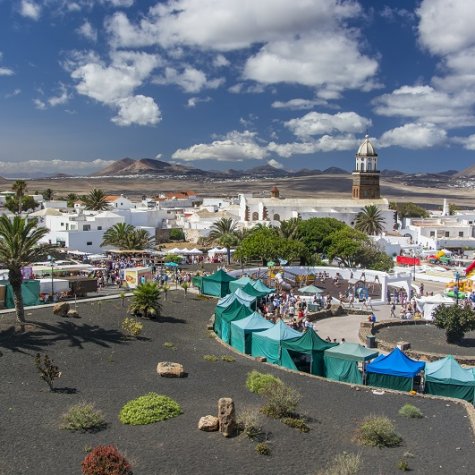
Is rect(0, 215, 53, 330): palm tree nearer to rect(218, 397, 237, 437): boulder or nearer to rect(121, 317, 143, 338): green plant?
rect(121, 317, 143, 338): green plant

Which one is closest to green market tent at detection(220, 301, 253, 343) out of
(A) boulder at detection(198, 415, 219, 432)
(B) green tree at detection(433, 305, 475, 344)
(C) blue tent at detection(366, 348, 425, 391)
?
(C) blue tent at detection(366, 348, 425, 391)

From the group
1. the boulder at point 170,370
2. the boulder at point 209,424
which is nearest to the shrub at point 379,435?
the boulder at point 209,424

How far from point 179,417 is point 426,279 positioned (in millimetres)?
33098

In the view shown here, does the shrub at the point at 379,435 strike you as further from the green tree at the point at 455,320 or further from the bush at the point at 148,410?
the green tree at the point at 455,320

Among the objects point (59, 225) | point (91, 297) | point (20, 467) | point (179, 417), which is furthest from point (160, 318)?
point (59, 225)

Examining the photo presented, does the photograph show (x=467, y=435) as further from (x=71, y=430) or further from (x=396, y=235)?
(x=396, y=235)

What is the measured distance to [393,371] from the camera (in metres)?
18.0

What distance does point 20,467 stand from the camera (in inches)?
444

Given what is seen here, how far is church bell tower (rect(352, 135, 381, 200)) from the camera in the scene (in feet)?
283

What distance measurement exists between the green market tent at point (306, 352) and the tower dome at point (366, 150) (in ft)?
232

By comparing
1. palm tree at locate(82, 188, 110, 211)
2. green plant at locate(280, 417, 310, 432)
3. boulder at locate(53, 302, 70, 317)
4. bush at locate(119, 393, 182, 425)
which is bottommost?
green plant at locate(280, 417, 310, 432)

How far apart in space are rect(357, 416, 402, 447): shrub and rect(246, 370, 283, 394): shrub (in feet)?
10.8

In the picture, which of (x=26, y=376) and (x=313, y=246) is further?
(x=313, y=246)

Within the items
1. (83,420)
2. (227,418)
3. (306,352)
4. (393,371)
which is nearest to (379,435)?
(227,418)
